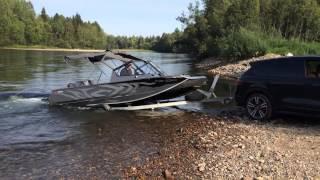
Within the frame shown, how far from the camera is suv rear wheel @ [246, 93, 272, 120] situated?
14.6 metres

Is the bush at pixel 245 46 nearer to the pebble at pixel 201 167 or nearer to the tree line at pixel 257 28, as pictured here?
the tree line at pixel 257 28

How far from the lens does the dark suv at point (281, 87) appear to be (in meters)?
13.6

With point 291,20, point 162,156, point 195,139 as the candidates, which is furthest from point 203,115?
point 291,20

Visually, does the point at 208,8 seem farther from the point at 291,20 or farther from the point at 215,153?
the point at 215,153

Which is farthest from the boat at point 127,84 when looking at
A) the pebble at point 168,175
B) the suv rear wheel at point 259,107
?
the pebble at point 168,175

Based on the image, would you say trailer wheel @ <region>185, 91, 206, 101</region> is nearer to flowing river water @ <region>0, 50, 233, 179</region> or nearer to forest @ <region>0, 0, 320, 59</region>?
flowing river water @ <region>0, 50, 233, 179</region>

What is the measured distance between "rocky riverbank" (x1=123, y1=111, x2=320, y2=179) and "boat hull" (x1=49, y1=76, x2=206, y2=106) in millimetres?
4130

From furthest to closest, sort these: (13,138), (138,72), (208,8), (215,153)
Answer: (208,8)
(138,72)
(13,138)
(215,153)

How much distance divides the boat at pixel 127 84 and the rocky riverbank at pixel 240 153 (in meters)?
4.24

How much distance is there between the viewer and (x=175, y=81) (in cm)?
1888

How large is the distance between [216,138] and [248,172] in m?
3.50

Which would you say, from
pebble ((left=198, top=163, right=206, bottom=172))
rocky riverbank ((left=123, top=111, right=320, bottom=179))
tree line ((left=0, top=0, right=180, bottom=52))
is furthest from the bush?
tree line ((left=0, top=0, right=180, bottom=52))

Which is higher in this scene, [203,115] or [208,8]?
[208,8]

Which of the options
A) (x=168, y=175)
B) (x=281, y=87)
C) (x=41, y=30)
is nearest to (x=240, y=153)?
(x=168, y=175)
